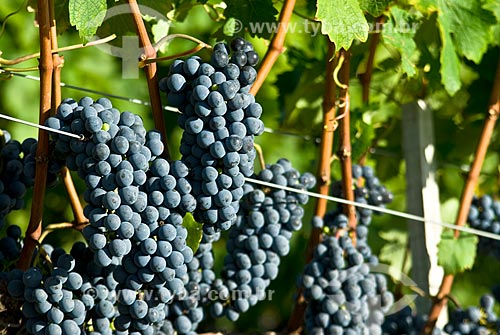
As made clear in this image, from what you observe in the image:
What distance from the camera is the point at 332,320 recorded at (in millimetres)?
1443

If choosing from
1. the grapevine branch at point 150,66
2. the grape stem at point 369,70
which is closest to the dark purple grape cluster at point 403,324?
the grape stem at point 369,70

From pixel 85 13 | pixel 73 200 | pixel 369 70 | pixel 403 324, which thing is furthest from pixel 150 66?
pixel 403 324

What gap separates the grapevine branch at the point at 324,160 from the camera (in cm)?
147

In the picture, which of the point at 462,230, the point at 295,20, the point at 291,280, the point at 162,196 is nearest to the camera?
the point at 162,196

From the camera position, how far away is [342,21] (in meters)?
1.21

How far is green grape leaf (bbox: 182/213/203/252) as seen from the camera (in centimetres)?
120

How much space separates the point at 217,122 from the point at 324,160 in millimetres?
458

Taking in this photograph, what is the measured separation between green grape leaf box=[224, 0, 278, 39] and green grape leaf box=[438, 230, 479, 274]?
0.64m

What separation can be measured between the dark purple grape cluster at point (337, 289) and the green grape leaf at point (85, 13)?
2.02 feet

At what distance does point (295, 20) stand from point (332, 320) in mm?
828

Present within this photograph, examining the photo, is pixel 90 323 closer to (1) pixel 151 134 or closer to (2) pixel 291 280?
(1) pixel 151 134

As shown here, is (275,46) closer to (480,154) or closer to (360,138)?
(360,138)

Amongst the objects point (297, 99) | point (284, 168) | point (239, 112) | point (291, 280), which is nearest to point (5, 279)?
point (239, 112)

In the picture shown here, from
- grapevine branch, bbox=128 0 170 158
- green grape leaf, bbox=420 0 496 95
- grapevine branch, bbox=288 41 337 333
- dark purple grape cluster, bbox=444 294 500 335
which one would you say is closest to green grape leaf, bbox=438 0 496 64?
green grape leaf, bbox=420 0 496 95
